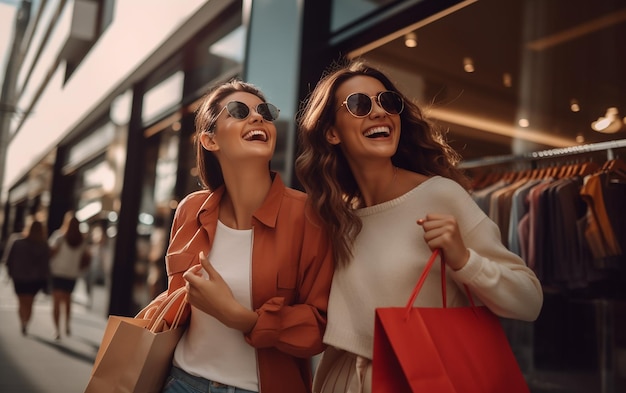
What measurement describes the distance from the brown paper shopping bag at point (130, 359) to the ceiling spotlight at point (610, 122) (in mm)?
4005

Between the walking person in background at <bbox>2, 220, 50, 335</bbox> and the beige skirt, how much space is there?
6.89 m

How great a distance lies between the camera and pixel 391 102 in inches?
72.7

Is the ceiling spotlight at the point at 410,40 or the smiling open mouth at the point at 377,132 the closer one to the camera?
the smiling open mouth at the point at 377,132

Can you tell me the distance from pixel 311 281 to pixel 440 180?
20.3 inches

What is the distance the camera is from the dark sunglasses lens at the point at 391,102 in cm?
184

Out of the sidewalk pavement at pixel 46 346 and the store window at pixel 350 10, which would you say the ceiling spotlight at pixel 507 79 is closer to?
the store window at pixel 350 10

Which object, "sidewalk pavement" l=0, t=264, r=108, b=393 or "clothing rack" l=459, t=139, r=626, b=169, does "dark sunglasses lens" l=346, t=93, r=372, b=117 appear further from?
"sidewalk pavement" l=0, t=264, r=108, b=393

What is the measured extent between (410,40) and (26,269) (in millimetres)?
6019

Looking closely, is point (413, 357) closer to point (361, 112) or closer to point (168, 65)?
point (361, 112)

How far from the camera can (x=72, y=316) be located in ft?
26.3

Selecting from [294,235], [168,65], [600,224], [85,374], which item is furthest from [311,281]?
[168,65]

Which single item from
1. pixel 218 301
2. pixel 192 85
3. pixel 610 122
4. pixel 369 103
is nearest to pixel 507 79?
pixel 610 122

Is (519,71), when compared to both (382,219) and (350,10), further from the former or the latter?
(382,219)

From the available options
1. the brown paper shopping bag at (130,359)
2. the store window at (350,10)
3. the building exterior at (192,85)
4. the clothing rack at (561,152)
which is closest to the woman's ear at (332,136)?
the brown paper shopping bag at (130,359)
